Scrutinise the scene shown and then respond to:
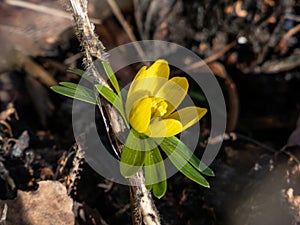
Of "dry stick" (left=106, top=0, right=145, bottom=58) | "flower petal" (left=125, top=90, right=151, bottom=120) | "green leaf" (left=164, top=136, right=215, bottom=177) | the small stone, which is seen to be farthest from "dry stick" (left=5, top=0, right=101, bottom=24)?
"green leaf" (left=164, top=136, right=215, bottom=177)

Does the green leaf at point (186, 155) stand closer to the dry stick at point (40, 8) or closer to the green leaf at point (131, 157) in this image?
the green leaf at point (131, 157)

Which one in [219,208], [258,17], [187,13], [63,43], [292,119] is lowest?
[292,119]

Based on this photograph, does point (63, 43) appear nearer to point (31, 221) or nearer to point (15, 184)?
point (15, 184)

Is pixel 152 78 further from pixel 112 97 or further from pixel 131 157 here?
pixel 131 157

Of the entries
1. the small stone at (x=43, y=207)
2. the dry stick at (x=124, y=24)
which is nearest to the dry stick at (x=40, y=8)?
the dry stick at (x=124, y=24)

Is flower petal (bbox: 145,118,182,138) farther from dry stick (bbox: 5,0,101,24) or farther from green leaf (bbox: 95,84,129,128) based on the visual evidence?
dry stick (bbox: 5,0,101,24)

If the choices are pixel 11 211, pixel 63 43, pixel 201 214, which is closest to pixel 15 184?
pixel 11 211
